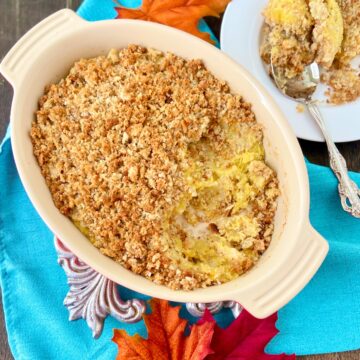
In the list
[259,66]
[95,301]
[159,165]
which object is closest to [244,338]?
[95,301]

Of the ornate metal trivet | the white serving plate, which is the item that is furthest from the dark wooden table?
the ornate metal trivet

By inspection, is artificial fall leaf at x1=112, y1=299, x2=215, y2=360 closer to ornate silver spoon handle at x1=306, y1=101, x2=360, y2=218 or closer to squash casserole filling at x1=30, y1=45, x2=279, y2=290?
squash casserole filling at x1=30, y1=45, x2=279, y2=290

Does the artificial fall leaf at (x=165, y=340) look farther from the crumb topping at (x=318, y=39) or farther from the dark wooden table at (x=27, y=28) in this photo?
the crumb topping at (x=318, y=39)

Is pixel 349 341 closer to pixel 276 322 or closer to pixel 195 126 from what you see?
pixel 276 322

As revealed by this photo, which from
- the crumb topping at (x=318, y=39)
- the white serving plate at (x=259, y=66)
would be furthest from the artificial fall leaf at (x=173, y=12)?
the crumb topping at (x=318, y=39)

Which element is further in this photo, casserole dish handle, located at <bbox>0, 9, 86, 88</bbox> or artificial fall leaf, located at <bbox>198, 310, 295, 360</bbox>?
artificial fall leaf, located at <bbox>198, 310, 295, 360</bbox>

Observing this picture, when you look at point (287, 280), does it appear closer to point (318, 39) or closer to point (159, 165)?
point (159, 165)
